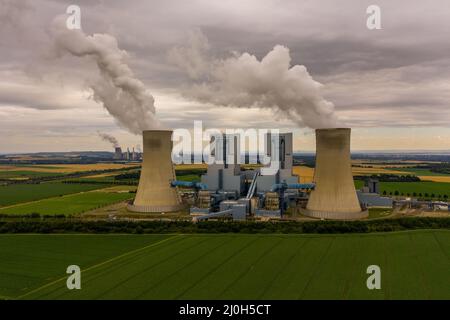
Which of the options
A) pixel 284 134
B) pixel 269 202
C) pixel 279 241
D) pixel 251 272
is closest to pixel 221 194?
pixel 269 202

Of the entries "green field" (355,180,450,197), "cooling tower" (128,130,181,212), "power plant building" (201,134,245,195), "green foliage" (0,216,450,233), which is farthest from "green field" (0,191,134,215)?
"green field" (355,180,450,197)

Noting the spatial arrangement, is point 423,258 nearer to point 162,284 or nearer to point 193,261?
point 193,261

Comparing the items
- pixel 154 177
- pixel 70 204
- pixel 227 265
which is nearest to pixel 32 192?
pixel 70 204

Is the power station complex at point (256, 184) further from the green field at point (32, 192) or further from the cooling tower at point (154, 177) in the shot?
the green field at point (32, 192)

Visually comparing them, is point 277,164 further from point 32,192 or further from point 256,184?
point 32,192

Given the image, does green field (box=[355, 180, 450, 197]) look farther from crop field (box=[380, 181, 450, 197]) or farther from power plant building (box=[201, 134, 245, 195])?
power plant building (box=[201, 134, 245, 195])

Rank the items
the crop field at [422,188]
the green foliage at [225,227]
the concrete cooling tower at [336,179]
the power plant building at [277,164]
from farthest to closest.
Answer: the crop field at [422,188], the power plant building at [277,164], the concrete cooling tower at [336,179], the green foliage at [225,227]

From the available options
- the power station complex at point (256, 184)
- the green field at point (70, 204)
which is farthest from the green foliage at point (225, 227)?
the green field at point (70, 204)
